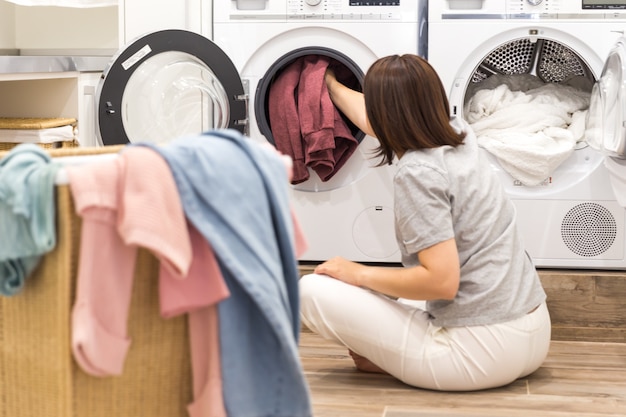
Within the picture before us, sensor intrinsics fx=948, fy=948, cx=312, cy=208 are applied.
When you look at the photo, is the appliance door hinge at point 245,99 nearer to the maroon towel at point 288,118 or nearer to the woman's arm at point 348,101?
the maroon towel at point 288,118

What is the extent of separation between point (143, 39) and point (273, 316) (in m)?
1.73

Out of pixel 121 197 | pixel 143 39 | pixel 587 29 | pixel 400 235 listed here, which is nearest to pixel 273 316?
pixel 121 197

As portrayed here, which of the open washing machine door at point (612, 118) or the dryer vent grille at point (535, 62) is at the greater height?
the dryer vent grille at point (535, 62)

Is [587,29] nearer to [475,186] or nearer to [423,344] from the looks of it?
[475,186]

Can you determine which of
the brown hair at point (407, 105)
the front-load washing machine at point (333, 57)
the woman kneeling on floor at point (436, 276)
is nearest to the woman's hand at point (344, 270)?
the woman kneeling on floor at point (436, 276)

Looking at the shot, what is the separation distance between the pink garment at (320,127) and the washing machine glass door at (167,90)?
21cm

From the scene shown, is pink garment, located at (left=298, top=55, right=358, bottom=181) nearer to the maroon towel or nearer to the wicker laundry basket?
the maroon towel

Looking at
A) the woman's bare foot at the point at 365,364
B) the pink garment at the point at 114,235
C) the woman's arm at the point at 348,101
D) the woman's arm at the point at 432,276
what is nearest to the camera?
the pink garment at the point at 114,235

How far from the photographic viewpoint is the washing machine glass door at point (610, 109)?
265 centimetres

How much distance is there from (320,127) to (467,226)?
782 mm

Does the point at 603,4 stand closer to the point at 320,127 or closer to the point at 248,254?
the point at 320,127

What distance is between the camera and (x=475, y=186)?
2305 mm

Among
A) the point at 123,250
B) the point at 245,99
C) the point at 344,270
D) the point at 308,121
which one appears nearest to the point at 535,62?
the point at 308,121

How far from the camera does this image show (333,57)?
3020 millimetres
